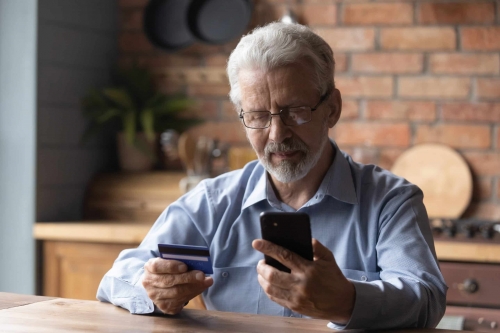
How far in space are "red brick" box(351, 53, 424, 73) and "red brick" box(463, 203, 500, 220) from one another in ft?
2.05

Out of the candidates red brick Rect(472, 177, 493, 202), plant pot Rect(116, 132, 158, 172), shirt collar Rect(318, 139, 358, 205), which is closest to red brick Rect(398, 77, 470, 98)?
red brick Rect(472, 177, 493, 202)

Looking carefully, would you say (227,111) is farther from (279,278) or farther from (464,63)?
(279,278)

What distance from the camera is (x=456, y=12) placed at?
3082 mm

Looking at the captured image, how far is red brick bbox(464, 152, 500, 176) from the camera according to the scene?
305 cm

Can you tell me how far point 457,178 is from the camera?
306 cm

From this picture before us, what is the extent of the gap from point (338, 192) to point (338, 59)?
1559 mm

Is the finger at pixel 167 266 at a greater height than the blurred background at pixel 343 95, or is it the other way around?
the blurred background at pixel 343 95

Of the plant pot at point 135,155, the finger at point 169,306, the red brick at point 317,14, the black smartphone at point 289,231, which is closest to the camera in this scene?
the black smartphone at point 289,231

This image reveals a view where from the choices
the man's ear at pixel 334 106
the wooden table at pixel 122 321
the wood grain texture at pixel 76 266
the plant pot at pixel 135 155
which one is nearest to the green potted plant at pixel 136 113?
the plant pot at pixel 135 155

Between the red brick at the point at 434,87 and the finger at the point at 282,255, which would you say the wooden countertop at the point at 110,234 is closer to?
the red brick at the point at 434,87

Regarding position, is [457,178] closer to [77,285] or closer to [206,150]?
[206,150]

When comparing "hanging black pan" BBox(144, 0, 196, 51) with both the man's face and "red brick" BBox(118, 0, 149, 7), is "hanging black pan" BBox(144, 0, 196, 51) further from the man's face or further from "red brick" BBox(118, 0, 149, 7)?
the man's face

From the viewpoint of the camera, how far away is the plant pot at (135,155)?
340 cm

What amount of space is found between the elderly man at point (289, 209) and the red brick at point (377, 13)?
1426mm
